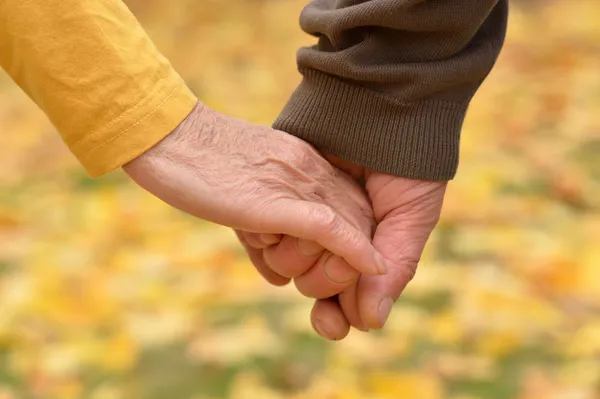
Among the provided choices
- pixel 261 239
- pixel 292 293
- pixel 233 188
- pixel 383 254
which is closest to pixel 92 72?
pixel 233 188

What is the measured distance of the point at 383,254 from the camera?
1168mm

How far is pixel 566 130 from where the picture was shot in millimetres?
2875

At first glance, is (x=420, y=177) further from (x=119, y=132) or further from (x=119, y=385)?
(x=119, y=385)

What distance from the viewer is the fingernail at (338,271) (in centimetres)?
112

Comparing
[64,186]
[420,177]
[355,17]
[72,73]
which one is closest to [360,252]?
[420,177]

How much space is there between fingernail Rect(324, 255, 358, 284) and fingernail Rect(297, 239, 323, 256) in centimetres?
2

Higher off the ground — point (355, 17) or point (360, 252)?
point (355, 17)

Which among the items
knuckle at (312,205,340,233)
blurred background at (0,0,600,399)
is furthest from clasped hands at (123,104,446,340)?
blurred background at (0,0,600,399)

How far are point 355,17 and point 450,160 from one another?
24 centimetres

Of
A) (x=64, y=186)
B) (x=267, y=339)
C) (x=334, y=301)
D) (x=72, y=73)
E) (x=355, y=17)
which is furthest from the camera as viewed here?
(x=64, y=186)

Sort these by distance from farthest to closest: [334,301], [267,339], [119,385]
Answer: [267,339], [119,385], [334,301]

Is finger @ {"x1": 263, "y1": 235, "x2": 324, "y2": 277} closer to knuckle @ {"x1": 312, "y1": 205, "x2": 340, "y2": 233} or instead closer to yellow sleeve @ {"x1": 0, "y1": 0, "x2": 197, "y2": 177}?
knuckle @ {"x1": 312, "y1": 205, "x2": 340, "y2": 233}

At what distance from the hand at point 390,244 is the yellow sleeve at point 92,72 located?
1.11 feet

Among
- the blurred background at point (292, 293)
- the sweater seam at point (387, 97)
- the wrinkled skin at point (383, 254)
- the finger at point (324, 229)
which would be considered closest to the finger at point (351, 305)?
the wrinkled skin at point (383, 254)
